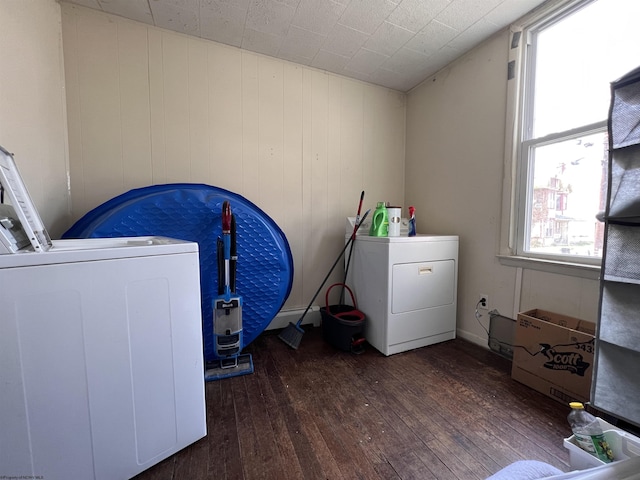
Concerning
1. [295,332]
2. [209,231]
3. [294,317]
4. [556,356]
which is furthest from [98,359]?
[556,356]

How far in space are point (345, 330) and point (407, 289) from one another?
0.56 meters

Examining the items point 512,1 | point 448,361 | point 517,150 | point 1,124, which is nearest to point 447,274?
point 448,361

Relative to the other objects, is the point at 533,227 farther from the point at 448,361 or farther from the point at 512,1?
the point at 512,1

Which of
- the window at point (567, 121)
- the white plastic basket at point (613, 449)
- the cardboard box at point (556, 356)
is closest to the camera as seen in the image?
the white plastic basket at point (613, 449)

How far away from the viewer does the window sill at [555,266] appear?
1477 mm

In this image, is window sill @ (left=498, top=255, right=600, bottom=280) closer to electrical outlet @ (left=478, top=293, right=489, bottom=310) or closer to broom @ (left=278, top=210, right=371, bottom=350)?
electrical outlet @ (left=478, top=293, right=489, bottom=310)

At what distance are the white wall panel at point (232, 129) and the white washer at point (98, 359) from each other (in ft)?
3.57

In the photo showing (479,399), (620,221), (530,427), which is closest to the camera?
(620,221)

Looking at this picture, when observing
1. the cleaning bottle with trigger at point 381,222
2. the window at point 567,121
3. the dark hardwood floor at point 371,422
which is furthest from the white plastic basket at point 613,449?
the cleaning bottle with trigger at point 381,222

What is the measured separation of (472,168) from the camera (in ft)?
6.98

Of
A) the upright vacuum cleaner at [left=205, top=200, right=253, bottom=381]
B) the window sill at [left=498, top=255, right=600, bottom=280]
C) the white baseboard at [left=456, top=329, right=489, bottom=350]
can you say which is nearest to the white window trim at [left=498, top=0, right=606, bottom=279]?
the window sill at [left=498, top=255, right=600, bottom=280]

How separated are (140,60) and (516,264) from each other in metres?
3.07

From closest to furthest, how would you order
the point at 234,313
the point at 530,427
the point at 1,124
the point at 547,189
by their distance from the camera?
the point at 1,124, the point at 530,427, the point at 234,313, the point at 547,189

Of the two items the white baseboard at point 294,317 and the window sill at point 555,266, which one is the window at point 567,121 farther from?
the white baseboard at point 294,317
